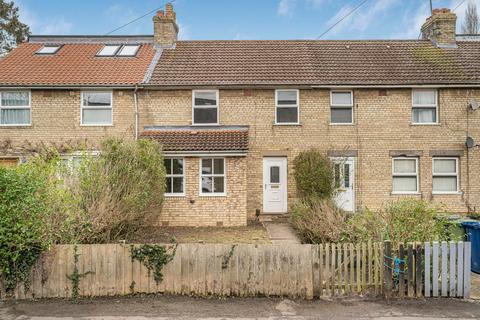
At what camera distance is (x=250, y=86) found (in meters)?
14.2

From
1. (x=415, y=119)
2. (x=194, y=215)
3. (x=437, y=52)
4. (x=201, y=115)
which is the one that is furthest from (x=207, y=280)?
(x=437, y=52)

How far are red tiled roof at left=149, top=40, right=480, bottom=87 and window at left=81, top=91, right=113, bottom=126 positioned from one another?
203 centimetres

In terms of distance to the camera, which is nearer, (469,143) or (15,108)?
(469,143)

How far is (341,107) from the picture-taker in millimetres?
14406

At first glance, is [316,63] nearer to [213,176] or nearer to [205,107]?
[205,107]

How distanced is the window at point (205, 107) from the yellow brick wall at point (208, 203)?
2.36 m

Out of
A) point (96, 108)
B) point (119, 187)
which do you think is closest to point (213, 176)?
point (119, 187)

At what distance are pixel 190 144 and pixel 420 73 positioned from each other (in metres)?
10.3

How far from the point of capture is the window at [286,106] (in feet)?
47.1

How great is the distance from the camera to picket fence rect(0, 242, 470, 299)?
6449mm

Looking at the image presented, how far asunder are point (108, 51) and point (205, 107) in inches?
250

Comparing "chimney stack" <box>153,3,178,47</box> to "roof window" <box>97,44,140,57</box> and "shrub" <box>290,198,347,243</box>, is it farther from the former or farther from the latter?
"shrub" <box>290,198,347,243</box>

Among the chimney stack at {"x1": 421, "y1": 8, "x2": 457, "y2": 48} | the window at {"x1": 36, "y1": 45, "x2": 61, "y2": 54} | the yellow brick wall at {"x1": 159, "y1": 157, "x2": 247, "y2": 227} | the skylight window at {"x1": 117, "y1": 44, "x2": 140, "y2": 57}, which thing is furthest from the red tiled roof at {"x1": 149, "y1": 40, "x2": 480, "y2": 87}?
the window at {"x1": 36, "y1": 45, "x2": 61, "y2": 54}

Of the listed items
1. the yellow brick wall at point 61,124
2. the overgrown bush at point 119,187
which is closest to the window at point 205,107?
the yellow brick wall at point 61,124
